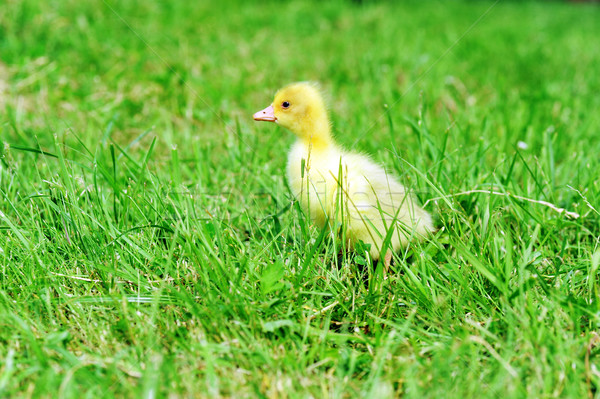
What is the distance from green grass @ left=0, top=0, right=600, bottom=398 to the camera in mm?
1571

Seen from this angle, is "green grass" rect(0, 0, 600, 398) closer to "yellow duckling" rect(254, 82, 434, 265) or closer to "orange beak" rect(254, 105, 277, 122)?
"yellow duckling" rect(254, 82, 434, 265)

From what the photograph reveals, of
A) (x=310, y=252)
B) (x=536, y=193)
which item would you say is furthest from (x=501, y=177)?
(x=310, y=252)

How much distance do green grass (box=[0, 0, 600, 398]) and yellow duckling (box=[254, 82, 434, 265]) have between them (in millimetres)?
96

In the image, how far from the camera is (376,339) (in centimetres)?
170

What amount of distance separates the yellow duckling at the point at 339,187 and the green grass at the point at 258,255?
0.32ft

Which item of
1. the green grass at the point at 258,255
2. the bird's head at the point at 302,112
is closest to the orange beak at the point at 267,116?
the bird's head at the point at 302,112

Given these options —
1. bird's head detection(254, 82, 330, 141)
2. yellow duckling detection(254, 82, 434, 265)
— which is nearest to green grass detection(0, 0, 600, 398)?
yellow duckling detection(254, 82, 434, 265)

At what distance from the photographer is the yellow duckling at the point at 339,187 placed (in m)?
2.12

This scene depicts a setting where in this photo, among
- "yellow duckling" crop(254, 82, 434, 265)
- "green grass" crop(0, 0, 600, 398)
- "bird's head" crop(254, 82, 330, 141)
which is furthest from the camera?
"bird's head" crop(254, 82, 330, 141)

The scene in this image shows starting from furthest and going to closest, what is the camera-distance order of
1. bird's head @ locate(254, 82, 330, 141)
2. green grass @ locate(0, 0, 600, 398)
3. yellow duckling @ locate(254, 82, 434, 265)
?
bird's head @ locate(254, 82, 330, 141) < yellow duckling @ locate(254, 82, 434, 265) < green grass @ locate(0, 0, 600, 398)

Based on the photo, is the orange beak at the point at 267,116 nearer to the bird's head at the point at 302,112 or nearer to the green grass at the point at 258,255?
the bird's head at the point at 302,112

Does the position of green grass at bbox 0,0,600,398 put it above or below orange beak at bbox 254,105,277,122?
below

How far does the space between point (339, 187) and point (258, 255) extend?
41 centimetres

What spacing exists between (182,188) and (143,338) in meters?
0.77
